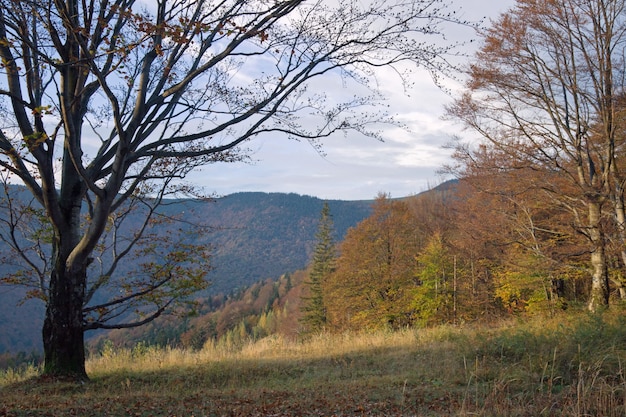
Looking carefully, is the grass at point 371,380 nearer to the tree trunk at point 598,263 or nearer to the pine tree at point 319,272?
the tree trunk at point 598,263

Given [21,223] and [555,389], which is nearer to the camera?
[555,389]

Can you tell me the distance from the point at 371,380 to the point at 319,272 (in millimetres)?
31802

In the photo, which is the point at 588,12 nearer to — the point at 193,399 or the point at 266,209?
the point at 193,399

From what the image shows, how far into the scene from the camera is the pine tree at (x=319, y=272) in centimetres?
3697

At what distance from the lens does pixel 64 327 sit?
23.7ft

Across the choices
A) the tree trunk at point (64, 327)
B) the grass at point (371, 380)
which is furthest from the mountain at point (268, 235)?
the tree trunk at point (64, 327)

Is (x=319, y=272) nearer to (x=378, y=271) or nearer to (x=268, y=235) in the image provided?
(x=378, y=271)

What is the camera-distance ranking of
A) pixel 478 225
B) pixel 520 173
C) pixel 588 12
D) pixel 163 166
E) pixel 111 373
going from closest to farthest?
1. pixel 111 373
2. pixel 163 166
3. pixel 588 12
4. pixel 520 173
5. pixel 478 225

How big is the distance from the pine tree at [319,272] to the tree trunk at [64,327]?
28593 millimetres

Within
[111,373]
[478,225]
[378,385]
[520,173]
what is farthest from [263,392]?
[478,225]

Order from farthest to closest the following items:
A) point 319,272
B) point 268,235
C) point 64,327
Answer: point 268,235, point 319,272, point 64,327

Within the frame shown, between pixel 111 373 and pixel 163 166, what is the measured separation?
400 cm

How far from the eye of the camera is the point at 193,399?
5.97 metres

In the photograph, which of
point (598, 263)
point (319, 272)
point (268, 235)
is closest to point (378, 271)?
point (319, 272)
